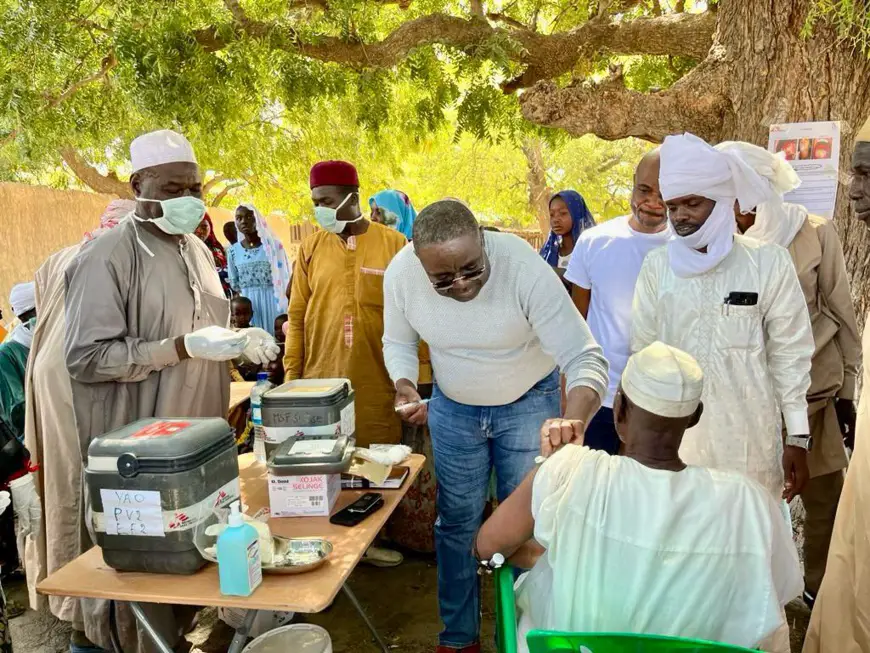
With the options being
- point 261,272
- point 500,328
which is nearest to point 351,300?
point 500,328

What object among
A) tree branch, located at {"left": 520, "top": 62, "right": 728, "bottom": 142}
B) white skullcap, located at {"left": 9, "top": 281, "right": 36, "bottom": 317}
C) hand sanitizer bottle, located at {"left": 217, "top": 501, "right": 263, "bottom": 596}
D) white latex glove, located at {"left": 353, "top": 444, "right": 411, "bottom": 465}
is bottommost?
white latex glove, located at {"left": 353, "top": 444, "right": 411, "bottom": 465}

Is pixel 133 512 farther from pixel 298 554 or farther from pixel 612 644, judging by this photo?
pixel 612 644

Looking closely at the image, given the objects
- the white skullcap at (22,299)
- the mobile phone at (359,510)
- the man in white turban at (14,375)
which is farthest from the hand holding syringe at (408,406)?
the white skullcap at (22,299)

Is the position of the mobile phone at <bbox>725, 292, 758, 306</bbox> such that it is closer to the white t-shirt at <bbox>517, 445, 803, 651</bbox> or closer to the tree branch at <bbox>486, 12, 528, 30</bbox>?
the white t-shirt at <bbox>517, 445, 803, 651</bbox>

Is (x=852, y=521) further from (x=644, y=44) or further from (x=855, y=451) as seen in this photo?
A: (x=644, y=44)

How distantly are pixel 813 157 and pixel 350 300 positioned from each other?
2680mm

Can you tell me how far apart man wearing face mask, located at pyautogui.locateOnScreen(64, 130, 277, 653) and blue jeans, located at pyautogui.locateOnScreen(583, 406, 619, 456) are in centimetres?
152

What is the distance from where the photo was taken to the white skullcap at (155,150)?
261 cm

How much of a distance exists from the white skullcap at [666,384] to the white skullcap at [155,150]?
82.2 inches

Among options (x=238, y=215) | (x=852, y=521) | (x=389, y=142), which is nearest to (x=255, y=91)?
(x=238, y=215)

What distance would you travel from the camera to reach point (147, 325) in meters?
2.55

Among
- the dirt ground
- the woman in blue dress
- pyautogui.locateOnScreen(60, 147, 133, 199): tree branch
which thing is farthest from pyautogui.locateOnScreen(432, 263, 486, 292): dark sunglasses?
pyautogui.locateOnScreen(60, 147, 133, 199): tree branch

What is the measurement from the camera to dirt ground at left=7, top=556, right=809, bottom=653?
9.94 feet

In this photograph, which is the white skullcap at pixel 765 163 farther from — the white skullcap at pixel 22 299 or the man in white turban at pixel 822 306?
the white skullcap at pixel 22 299
